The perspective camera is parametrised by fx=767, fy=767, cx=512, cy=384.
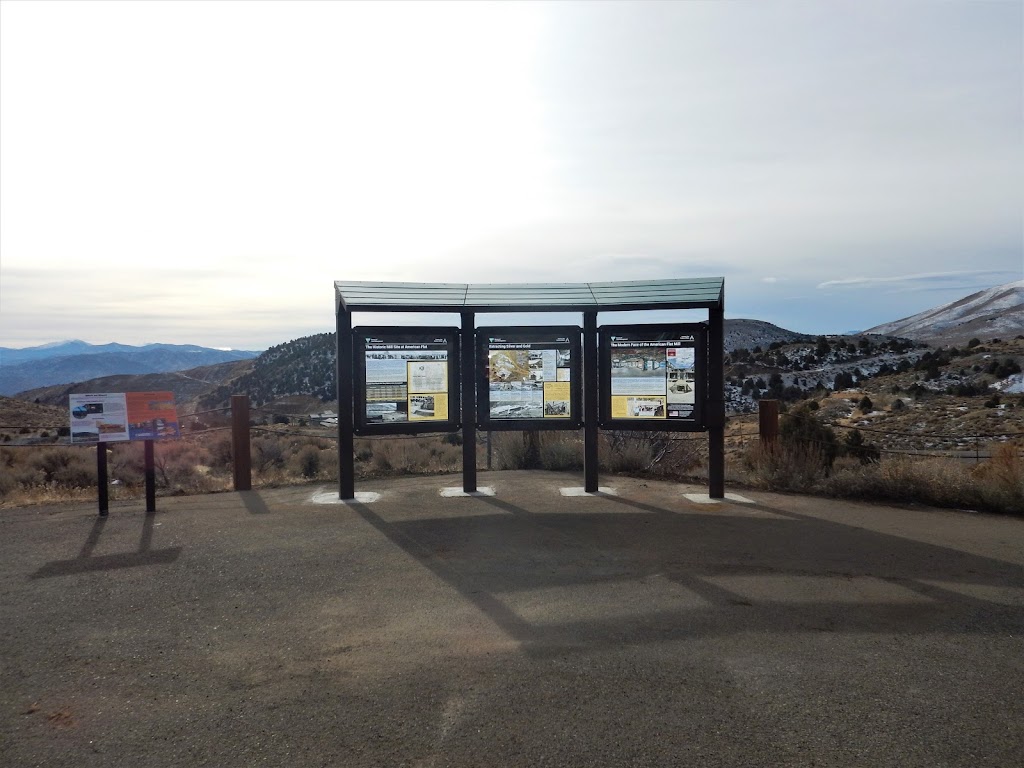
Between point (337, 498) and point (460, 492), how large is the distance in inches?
63.1

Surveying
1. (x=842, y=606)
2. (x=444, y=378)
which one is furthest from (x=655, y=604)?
(x=444, y=378)

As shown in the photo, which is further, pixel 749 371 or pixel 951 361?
pixel 749 371

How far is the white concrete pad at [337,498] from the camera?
31.9 feet

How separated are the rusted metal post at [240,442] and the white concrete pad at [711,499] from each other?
5.99m

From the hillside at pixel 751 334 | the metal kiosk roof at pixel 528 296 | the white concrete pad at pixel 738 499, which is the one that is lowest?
the white concrete pad at pixel 738 499

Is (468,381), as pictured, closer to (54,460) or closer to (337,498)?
(337,498)

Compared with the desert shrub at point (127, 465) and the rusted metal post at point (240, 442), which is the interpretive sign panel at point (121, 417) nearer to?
the rusted metal post at point (240, 442)

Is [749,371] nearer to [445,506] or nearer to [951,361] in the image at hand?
[951,361]

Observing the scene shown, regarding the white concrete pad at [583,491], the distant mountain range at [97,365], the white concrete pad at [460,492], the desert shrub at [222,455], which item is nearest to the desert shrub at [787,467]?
the white concrete pad at [583,491]

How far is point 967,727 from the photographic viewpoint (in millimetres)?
3758

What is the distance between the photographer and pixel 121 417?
9.01m

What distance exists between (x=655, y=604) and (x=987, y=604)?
2.46m

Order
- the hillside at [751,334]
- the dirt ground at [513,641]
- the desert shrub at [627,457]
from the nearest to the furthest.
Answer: the dirt ground at [513,641]
the desert shrub at [627,457]
the hillside at [751,334]

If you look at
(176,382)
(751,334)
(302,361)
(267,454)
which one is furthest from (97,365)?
(267,454)
